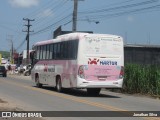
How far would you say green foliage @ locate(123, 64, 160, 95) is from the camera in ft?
89.6

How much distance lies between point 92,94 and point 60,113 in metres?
10.7

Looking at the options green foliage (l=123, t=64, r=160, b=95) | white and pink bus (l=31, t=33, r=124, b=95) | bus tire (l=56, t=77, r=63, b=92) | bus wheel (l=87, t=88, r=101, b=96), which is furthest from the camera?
bus tire (l=56, t=77, r=63, b=92)

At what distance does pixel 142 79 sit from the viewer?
92.5 feet

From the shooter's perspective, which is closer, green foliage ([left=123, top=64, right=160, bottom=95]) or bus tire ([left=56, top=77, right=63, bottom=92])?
green foliage ([left=123, top=64, right=160, bottom=95])

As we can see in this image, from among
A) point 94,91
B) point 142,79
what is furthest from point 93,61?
point 142,79

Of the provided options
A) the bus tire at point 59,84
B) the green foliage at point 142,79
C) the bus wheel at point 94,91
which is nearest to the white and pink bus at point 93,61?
the bus wheel at point 94,91

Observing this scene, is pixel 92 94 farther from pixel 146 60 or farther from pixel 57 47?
pixel 146 60

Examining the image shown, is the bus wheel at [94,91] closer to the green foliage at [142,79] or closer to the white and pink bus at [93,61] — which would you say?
the white and pink bus at [93,61]

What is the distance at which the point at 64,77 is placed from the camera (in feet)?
87.7

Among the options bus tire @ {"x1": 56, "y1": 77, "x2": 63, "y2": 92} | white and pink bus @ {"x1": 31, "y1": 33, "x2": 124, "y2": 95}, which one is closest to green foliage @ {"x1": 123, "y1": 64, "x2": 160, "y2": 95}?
white and pink bus @ {"x1": 31, "y1": 33, "x2": 124, "y2": 95}

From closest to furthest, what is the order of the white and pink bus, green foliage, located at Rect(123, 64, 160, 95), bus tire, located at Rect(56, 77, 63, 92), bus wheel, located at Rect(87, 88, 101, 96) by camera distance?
the white and pink bus
bus wheel, located at Rect(87, 88, 101, 96)
green foliage, located at Rect(123, 64, 160, 95)
bus tire, located at Rect(56, 77, 63, 92)

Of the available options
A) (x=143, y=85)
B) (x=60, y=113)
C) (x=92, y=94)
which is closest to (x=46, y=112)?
(x=60, y=113)

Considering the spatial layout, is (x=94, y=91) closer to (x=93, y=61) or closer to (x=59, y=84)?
(x=59, y=84)

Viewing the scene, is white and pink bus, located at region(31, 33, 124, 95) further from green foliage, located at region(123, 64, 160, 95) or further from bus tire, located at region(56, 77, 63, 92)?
green foliage, located at region(123, 64, 160, 95)
